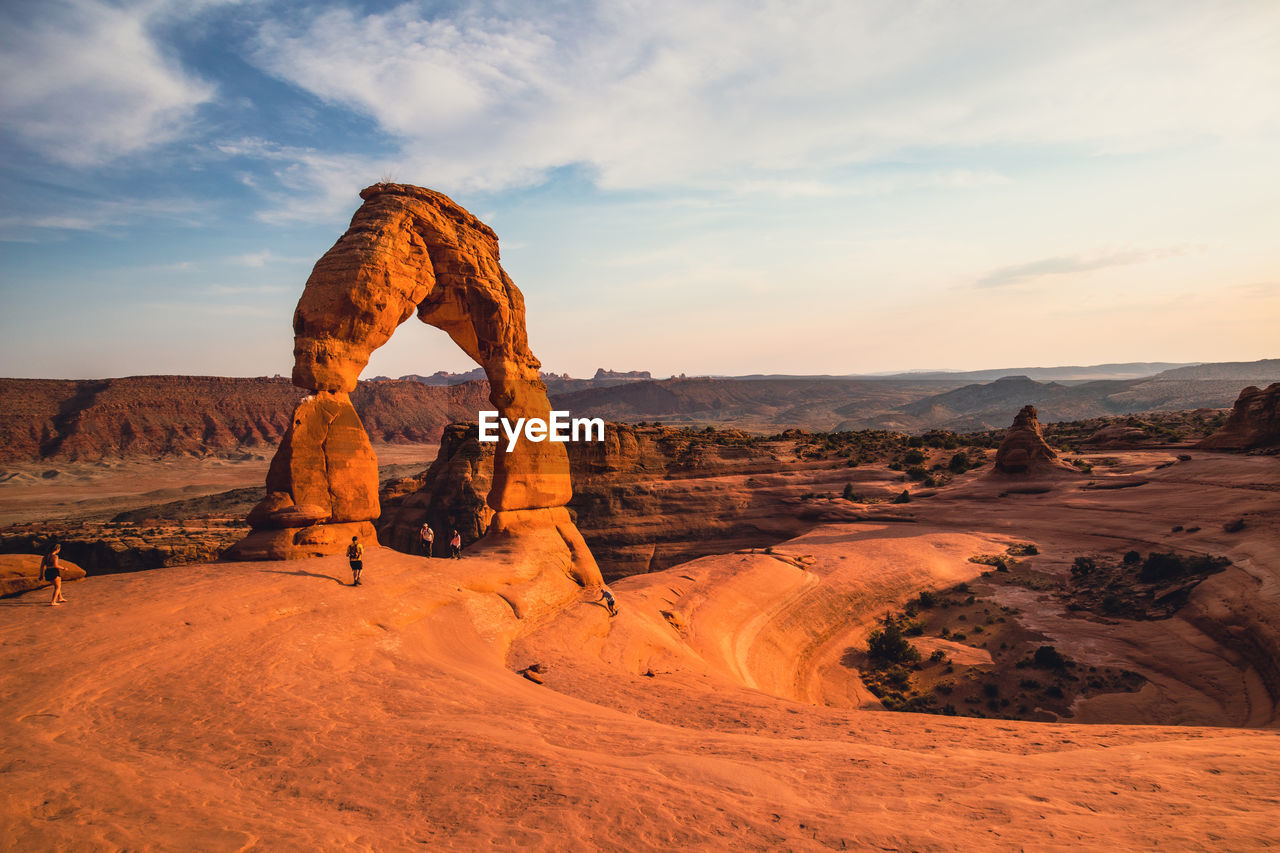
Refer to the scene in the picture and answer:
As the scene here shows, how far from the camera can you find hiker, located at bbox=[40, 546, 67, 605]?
9.27 metres

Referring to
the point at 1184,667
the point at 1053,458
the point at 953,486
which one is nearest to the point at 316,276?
the point at 1184,667

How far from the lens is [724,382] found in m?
180

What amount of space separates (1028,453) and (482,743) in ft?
111

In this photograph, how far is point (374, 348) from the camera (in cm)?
1445

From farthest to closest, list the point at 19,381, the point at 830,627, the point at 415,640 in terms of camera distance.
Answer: the point at 19,381
the point at 830,627
the point at 415,640

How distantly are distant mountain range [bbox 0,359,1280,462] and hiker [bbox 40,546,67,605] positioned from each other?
93.0 m

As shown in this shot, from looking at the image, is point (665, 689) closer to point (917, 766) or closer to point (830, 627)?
point (917, 766)

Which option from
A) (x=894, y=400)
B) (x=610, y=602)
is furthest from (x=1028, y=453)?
(x=894, y=400)

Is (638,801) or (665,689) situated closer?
(638,801)

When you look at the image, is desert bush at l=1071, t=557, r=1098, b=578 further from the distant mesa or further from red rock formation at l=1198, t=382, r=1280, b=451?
red rock formation at l=1198, t=382, r=1280, b=451

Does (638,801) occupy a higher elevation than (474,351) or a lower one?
lower

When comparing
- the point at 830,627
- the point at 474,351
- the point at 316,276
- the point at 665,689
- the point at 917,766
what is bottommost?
the point at 830,627

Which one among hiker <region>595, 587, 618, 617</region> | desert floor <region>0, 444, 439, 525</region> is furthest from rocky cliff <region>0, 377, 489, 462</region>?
hiker <region>595, 587, 618, 617</region>

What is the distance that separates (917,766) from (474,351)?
1505 centimetres
